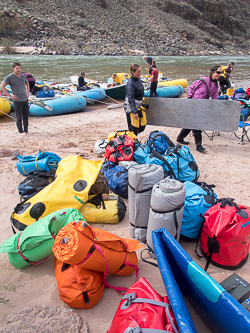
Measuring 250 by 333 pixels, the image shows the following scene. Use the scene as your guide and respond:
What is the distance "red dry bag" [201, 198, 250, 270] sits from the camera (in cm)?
203

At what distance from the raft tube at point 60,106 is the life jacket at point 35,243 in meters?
6.38

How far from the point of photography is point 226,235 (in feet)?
6.64

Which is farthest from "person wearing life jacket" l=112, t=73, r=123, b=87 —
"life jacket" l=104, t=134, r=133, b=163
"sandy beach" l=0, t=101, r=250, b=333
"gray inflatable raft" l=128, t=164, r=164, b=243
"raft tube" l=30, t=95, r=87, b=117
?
"gray inflatable raft" l=128, t=164, r=164, b=243

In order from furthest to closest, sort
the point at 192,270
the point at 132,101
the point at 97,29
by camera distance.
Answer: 1. the point at 97,29
2. the point at 132,101
3. the point at 192,270

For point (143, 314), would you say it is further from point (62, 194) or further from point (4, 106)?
point (4, 106)

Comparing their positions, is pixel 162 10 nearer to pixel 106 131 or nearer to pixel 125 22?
pixel 125 22

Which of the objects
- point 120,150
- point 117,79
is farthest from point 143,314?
point 117,79

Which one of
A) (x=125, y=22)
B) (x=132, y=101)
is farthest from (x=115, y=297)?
(x=125, y=22)

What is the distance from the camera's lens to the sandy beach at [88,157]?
1868 millimetres

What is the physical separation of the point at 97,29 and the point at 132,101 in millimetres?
44964

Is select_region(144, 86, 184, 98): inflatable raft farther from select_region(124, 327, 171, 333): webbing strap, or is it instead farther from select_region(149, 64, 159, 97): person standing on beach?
select_region(124, 327, 171, 333): webbing strap

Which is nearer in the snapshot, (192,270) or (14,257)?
(192,270)

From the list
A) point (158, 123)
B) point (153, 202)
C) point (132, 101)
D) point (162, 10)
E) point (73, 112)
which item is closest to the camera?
point (153, 202)

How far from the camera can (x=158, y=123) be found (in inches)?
219
